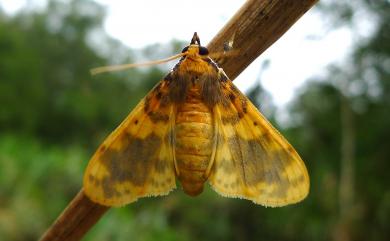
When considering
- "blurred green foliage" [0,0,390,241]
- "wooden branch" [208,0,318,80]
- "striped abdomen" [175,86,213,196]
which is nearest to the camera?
"wooden branch" [208,0,318,80]

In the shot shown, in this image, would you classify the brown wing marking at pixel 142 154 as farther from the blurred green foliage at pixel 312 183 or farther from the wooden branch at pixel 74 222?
the blurred green foliage at pixel 312 183

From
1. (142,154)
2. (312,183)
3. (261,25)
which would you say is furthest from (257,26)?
(312,183)

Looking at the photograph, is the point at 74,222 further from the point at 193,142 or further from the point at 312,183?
the point at 312,183

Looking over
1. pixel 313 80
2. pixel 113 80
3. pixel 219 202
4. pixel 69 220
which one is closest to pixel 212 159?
pixel 69 220

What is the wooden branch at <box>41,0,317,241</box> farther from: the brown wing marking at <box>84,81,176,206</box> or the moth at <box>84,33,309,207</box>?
the brown wing marking at <box>84,81,176,206</box>

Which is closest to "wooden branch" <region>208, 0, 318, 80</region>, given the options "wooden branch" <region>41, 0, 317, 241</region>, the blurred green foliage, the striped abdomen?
"wooden branch" <region>41, 0, 317, 241</region>

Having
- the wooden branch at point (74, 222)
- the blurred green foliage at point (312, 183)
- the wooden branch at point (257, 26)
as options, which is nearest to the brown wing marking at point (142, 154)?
the wooden branch at point (74, 222)

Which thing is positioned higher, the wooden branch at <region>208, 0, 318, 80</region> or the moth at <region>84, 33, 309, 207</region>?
the wooden branch at <region>208, 0, 318, 80</region>

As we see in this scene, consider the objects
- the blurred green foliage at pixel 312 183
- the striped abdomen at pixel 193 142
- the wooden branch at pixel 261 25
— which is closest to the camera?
the wooden branch at pixel 261 25
